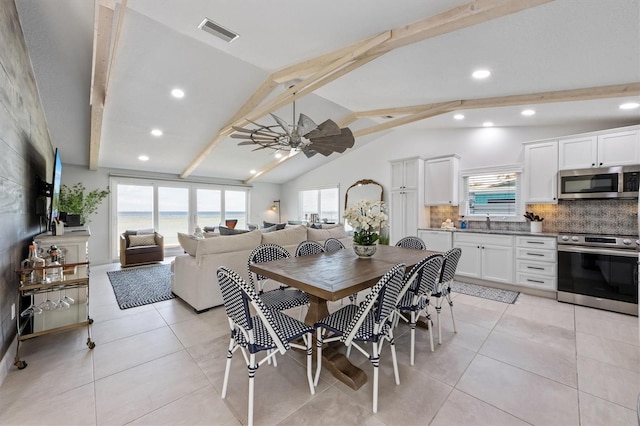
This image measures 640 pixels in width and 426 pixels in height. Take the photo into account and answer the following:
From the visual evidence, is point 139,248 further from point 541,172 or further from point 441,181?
point 541,172

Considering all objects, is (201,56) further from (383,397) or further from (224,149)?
(383,397)

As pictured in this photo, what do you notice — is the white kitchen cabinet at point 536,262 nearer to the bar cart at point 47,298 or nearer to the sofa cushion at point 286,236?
the sofa cushion at point 286,236

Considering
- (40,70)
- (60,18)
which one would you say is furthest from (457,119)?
(40,70)

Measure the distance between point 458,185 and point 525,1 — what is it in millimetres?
3853

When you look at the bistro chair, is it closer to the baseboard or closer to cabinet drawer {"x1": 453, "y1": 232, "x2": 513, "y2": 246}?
the baseboard

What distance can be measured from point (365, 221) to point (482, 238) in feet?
9.54

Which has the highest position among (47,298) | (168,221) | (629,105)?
(629,105)

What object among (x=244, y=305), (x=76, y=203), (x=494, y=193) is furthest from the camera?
(x=76, y=203)

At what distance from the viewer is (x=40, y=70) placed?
3387mm

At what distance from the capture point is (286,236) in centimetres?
427

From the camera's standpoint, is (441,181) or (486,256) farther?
(441,181)

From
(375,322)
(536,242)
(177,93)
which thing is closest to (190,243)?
(177,93)

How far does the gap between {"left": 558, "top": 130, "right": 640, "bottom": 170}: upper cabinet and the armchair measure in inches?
315

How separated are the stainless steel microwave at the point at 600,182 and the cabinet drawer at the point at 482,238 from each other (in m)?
0.95
